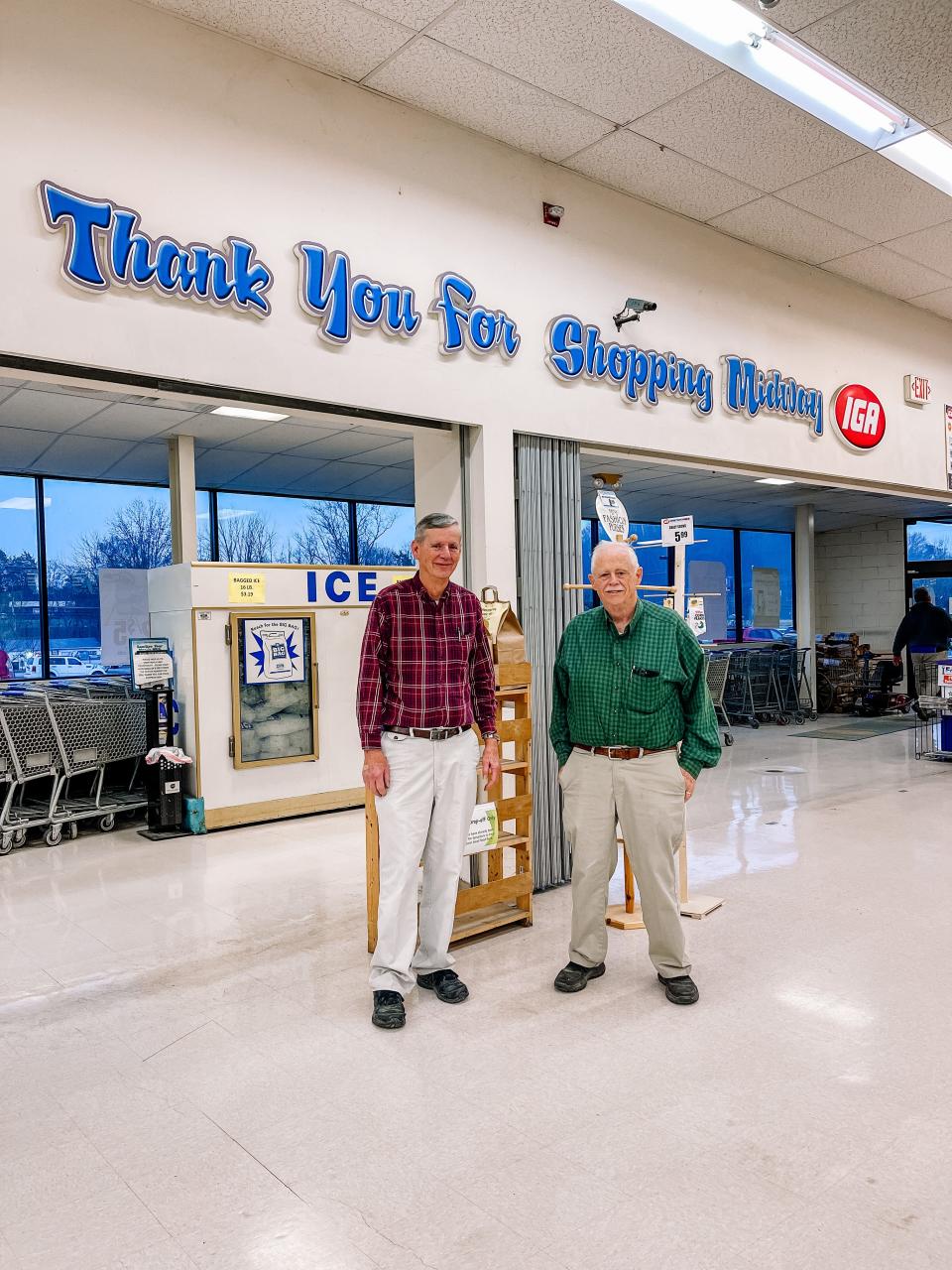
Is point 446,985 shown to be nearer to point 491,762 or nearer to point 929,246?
point 491,762

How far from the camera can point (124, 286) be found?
3.42 meters

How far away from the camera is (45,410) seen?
6461 millimetres

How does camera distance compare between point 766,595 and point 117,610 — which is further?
point 766,595

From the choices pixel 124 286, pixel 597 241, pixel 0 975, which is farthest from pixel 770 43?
pixel 0 975

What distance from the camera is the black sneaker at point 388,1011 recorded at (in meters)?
3.04

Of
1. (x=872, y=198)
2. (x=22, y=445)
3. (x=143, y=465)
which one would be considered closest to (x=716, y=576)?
(x=143, y=465)

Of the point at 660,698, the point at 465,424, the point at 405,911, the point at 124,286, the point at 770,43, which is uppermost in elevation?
Answer: the point at 770,43

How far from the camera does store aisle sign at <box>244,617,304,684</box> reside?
21.6 feet

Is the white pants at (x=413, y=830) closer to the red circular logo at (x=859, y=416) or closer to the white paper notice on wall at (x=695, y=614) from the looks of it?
the white paper notice on wall at (x=695, y=614)

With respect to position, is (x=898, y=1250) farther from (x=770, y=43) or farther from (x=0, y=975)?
(x=770, y=43)

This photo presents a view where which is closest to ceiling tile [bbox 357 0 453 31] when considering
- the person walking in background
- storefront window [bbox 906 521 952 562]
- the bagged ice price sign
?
the bagged ice price sign

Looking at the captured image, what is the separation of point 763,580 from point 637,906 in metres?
11.9

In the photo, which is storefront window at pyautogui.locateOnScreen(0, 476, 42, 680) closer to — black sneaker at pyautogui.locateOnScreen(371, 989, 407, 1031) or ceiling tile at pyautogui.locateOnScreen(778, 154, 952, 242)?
black sneaker at pyautogui.locateOnScreen(371, 989, 407, 1031)

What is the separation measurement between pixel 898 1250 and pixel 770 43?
432 centimetres
